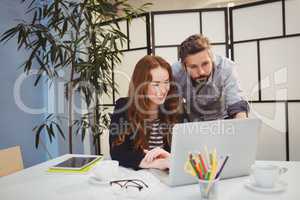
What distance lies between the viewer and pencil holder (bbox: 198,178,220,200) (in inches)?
37.8

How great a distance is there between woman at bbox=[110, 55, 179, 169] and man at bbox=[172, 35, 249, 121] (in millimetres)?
316

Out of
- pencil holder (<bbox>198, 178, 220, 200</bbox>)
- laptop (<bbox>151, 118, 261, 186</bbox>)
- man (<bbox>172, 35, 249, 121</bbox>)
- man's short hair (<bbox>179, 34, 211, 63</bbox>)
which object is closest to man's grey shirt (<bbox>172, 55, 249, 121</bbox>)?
man (<bbox>172, 35, 249, 121</bbox>)

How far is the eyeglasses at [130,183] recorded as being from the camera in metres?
1.12

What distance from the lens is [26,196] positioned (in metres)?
1.07

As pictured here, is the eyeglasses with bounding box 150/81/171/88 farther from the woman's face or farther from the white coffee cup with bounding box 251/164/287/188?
the white coffee cup with bounding box 251/164/287/188

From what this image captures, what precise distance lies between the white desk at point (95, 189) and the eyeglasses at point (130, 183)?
3 centimetres

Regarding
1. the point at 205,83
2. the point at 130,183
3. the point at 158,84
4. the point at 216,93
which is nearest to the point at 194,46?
the point at 205,83

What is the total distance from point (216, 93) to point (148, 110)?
2.21ft

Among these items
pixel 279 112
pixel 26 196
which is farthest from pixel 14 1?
pixel 279 112

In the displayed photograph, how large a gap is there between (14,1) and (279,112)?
284 centimetres

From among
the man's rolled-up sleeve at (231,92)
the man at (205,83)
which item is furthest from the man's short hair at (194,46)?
the man's rolled-up sleeve at (231,92)

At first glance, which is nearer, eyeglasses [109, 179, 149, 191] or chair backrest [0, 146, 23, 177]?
eyeglasses [109, 179, 149, 191]

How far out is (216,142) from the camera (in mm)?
1110

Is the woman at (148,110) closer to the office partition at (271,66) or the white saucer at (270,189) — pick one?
the white saucer at (270,189)
